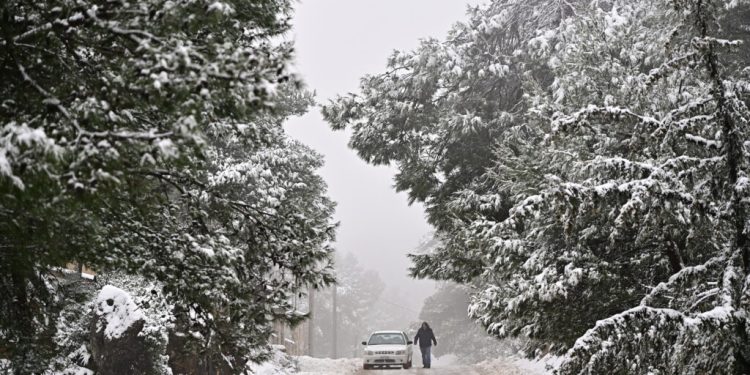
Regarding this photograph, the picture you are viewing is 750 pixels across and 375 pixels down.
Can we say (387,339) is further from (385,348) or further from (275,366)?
(275,366)

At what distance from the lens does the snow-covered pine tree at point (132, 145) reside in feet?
12.0

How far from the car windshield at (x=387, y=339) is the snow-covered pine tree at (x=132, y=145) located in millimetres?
12261

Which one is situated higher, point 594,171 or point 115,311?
point 594,171

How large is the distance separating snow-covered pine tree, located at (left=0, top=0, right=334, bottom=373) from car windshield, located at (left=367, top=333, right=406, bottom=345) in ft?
40.2

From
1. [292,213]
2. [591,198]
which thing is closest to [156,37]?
[292,213]

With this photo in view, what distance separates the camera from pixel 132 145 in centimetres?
374

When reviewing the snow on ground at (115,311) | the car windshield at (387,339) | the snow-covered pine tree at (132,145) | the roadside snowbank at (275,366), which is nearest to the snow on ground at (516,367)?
the car windshield at (387,339)

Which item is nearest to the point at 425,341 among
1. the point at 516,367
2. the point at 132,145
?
the point at 516,367

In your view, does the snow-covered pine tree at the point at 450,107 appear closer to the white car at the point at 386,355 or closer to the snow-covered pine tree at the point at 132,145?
the white car at the point at 386,355

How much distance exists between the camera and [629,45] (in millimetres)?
9641

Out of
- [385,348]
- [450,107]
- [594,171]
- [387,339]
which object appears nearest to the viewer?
[594,171]

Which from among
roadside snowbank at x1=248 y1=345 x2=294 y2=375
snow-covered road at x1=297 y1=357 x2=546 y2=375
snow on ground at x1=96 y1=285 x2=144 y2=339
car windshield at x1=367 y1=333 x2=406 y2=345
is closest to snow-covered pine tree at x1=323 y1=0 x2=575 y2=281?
snow-covered road at x1=297 y1=357 x2=546 y2=375

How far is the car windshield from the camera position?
19570mm

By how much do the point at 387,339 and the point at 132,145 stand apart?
1719 centimetres
